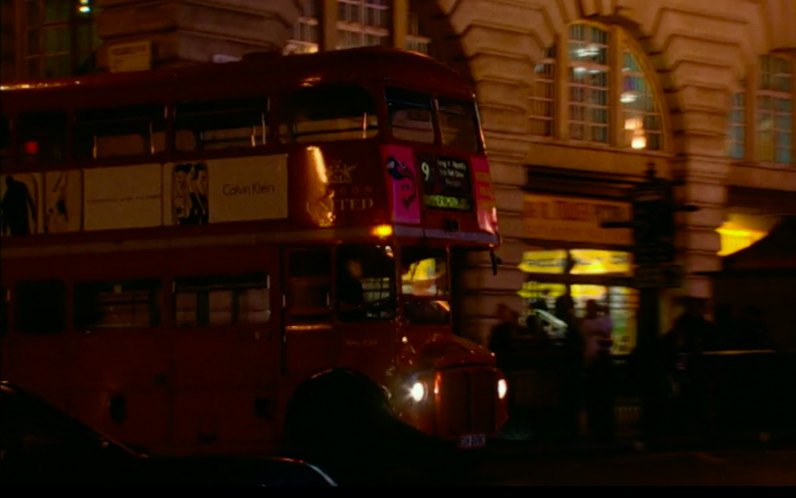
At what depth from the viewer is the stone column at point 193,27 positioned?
22000mm

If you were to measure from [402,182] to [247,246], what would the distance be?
177 centimetres

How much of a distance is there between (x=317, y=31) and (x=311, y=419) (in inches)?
388

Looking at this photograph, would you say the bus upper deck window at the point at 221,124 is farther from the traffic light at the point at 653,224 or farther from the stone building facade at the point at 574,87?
the stone building facade at the point at 574,87

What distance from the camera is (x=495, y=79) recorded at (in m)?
26.0

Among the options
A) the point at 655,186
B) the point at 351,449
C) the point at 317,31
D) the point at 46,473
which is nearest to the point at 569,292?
the point at 317,31

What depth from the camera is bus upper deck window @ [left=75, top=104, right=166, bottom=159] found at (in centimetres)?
1677

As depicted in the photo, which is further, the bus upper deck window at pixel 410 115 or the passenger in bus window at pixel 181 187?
the passenger in bus window at pixel 181 187

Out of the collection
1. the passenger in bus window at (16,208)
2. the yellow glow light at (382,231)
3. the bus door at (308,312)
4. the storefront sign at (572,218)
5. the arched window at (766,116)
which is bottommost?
the bus door at (308,312)

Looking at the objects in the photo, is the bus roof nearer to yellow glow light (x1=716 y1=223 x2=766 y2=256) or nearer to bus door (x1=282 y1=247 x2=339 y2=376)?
bus door (x1=282 y1=247 x2=339 y2=376)

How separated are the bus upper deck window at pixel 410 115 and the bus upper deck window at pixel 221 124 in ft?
4.34

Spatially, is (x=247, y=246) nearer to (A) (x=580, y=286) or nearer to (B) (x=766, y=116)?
(A) (x=580, y=286)

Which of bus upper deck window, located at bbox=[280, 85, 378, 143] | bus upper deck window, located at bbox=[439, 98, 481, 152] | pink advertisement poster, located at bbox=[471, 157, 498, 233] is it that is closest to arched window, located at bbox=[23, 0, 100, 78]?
bus upper deck window, located at bbox=[280, 85, 378, 143]

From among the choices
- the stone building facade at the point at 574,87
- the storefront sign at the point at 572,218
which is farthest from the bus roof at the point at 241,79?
the storefront sign at the point at 572,218

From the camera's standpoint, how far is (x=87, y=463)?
28.6 ft
